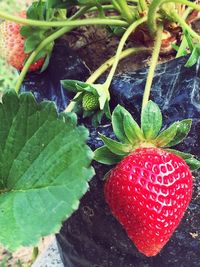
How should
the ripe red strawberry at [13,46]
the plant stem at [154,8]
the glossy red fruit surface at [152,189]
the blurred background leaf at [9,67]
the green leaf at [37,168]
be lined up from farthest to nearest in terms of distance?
the blurred background leaf at [9,67] < the ripe red strawberry at [13,46] < the plant stem at [154,8] < the glossy red fruit surface at [152,189] < the green leaf at [37,168]

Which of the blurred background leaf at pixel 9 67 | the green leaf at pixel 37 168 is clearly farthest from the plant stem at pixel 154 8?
the blurred background leaf at pixel 9 67

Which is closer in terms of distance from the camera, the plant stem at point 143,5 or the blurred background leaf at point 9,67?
the plant stem at point 143,5

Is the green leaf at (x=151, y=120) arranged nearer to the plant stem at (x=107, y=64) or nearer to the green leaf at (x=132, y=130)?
the green leaf at (x=132, y=130)

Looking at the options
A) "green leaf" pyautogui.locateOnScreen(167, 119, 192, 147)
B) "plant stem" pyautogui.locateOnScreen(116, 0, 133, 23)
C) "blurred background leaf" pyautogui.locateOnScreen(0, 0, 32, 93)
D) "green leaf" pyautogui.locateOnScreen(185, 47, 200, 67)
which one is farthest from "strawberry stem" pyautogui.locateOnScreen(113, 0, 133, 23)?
"blurred background leaf" pyautogui.locateOnScreen(0, 0, 32, 93)

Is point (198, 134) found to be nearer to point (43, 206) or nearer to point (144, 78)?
point (144, 78)

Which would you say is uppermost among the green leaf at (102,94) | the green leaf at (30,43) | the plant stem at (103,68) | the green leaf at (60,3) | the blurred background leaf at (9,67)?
the green leaf at (60,3)

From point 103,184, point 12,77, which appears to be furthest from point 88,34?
point 12,77

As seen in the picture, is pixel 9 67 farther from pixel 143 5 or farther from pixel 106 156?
pixel 106 156
